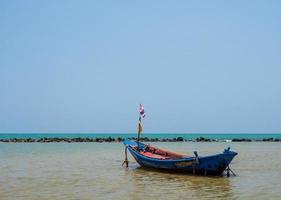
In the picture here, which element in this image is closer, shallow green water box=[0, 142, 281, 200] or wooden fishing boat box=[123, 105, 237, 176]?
shallow green water box=[0, 142, 281, 200]

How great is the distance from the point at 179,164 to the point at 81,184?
6.60m

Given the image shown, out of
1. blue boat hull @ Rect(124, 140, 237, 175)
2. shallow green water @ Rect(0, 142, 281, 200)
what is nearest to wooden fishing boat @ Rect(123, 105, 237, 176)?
blue boat hull @ Rect(124, 140, 237, 175)

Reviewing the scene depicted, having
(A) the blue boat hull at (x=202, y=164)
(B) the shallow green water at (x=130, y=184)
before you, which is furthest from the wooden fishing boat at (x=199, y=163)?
(B) the shallow green water at (x=130, y=184)

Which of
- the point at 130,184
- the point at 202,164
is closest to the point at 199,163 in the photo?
the point at 202,164

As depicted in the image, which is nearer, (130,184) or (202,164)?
(130,184)

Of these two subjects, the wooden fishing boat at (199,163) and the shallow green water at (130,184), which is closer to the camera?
the shallow green water at (130,184)

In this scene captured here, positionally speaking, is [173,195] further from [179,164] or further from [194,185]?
[179,164]

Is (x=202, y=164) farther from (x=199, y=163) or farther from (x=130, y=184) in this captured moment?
(x=130, y=184)

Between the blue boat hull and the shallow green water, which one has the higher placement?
the blue boat hull

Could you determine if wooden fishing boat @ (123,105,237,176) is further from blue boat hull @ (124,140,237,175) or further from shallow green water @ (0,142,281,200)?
shallow green water @ (0,142,281,200)

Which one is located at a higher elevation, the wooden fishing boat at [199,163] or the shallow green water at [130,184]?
the wooden fishing boat at [199,163]

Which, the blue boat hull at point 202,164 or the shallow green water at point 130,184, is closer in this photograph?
the shallow green water at point 130,184

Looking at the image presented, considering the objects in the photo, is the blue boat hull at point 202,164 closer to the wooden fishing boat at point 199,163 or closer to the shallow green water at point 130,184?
the wooden fishing boat at point 199,163

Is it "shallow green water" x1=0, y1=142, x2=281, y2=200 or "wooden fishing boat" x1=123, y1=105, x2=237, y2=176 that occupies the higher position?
"wooden fishing boat" x1=123, y1=105, x2=237, y2=176
